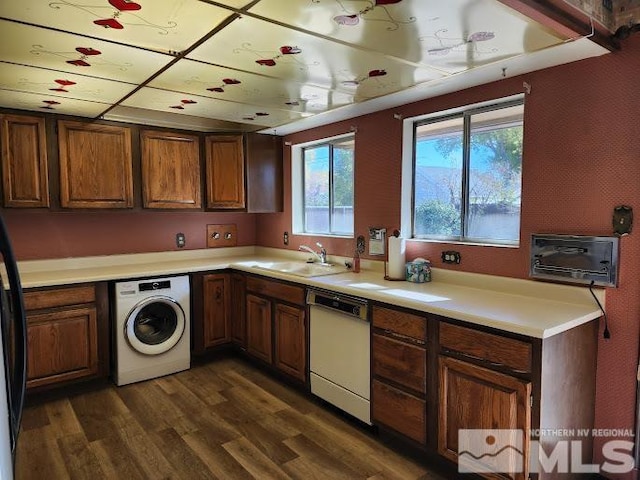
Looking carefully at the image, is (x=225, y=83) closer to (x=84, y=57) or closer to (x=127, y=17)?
(x=84, y=57)

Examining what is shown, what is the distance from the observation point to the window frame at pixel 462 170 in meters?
2.57

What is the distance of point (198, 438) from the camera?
8.39ft

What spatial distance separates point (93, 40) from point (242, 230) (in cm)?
294

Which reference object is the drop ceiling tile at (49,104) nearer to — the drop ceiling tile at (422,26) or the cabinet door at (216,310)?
the cabinet door at (216,310)

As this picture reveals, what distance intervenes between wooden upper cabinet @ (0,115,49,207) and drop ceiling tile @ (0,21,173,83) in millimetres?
1176

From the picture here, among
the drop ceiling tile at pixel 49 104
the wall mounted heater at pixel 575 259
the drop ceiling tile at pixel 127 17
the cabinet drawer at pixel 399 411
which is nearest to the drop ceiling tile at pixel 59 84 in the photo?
the drop ceiling tile at pixel 49 104

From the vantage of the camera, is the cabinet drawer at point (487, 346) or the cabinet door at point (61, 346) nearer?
the cabinet drawer at point (487, 346)

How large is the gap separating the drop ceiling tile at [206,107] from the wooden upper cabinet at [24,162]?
76 centimetres

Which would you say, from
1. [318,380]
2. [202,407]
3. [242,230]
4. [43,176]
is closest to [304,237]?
[242,230]

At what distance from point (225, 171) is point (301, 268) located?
4.09 ft

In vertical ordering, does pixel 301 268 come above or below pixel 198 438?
above

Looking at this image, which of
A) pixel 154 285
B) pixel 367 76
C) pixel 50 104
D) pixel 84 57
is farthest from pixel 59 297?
pixel 367 76

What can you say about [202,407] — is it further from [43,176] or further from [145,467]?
[43,176]

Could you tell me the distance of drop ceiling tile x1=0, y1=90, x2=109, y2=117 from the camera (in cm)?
276
